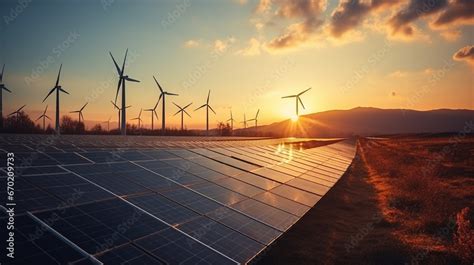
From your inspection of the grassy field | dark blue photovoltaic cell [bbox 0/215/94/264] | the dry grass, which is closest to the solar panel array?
dark blue photovoltaic cell [bbox 0/215/94/264]

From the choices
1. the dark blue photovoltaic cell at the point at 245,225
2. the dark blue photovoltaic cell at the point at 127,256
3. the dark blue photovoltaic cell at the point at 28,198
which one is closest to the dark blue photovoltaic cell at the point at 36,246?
the dark blue photovoltaic cell at the point at 127,256

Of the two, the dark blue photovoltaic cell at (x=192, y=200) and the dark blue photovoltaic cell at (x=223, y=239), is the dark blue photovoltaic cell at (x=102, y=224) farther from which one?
the dark blue photovoltaic cell at (x=192, y=200)

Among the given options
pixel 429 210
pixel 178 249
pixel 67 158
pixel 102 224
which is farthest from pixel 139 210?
pixel 429 210

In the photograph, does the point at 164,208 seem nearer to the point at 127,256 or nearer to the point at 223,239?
the point at 223,239

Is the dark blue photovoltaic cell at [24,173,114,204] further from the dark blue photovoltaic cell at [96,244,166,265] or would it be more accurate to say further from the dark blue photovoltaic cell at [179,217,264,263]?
the dark blue photovoltaic cell at [179,217,264,263]

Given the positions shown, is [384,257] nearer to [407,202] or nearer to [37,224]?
[407,202]

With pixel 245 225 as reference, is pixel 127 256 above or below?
above
